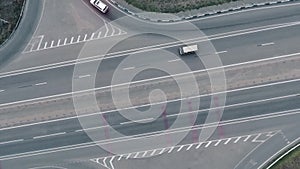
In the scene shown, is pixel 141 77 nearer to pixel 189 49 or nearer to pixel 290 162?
pixel 189 49

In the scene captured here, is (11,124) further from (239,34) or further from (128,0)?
(239,34)

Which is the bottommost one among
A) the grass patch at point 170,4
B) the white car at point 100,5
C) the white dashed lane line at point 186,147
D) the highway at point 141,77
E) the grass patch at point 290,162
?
the grass patch at point 290,162

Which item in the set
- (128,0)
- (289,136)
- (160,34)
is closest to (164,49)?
(160,34)

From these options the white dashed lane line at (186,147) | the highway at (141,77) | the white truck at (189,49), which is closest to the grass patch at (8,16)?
the highway at (141,77)

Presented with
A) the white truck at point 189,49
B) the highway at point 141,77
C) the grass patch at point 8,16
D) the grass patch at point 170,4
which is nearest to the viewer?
the highway at point 141,77

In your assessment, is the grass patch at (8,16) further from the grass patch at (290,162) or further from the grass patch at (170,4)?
the grass patch at (290,162)

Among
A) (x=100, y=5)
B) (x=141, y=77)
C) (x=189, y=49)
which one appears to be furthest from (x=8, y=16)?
(x=189, y=49)

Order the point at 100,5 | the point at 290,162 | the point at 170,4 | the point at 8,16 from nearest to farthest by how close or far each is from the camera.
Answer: the point at 290,162
the point at 100,5
the point at 170,4
the point at 8,16
